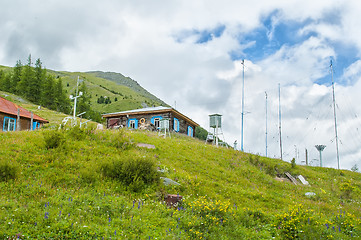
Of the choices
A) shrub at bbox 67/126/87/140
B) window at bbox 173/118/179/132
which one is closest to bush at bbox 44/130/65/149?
shrub at bbox 67/126/87/140

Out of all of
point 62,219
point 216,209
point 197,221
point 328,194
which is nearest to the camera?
point 62,219

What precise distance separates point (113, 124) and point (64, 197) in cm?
3504

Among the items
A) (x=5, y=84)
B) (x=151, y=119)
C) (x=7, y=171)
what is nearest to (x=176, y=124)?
(x=151, y=119)

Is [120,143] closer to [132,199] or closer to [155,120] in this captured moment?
[132,199]

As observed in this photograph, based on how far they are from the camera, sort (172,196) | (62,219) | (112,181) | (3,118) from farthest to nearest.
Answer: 1. (3,118)
2. (112,181)
3. (172,196)
4. (62,219)

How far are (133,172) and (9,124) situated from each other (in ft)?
88.0

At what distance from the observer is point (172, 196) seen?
9195 mm

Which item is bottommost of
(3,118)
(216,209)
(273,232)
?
(273,232)

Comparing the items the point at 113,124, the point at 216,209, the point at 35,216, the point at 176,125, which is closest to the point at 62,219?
the point at 35,216

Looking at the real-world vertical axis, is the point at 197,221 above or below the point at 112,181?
below

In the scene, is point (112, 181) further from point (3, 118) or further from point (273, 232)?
point (3, 118)

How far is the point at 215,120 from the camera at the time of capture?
26078 millimetres

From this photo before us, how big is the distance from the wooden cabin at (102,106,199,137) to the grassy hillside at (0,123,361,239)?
2174 centimetres

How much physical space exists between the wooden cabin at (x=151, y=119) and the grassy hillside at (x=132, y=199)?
21739 millimetres
